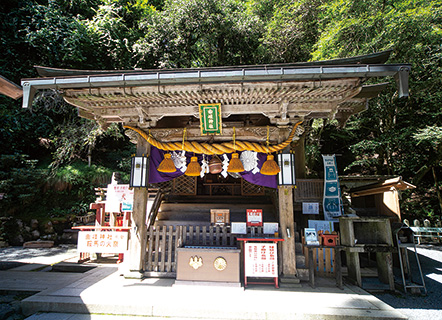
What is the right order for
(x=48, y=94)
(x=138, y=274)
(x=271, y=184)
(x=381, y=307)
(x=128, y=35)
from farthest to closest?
(x=128, y=35) < (x=48, y=94) < (x=271, y=184) < (x=138, y=274) < (x=381, y=307)

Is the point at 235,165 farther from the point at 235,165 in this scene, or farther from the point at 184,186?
the point at 184,186

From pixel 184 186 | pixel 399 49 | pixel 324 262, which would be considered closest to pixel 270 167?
pixel 324 262

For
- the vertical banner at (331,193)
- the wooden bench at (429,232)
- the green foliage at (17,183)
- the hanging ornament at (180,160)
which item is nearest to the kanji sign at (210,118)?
the hanging ornament at (180,160)

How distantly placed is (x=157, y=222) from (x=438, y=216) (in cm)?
1534

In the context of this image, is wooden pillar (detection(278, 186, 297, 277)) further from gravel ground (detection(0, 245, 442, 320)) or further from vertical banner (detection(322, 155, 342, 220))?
vertical banner (detection(322, 155, 342, 220))

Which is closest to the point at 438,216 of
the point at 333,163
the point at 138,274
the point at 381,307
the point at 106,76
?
the point at 333,163

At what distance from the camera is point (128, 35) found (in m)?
15.6

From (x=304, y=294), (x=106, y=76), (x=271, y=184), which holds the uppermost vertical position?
(x=106, y=76)

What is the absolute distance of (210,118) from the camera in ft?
18.4

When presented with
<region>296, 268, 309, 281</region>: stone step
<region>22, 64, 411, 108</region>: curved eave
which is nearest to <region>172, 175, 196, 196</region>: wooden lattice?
<region>296, 268, 309, 281</region>: stone step

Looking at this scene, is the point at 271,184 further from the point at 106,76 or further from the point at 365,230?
the point at 106,76

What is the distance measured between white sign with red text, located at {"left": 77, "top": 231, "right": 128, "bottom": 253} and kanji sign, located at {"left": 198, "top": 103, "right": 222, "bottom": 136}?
10.6 ft

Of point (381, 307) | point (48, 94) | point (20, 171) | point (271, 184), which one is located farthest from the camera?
point (48, 94)

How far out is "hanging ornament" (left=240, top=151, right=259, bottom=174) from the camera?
615 cm
